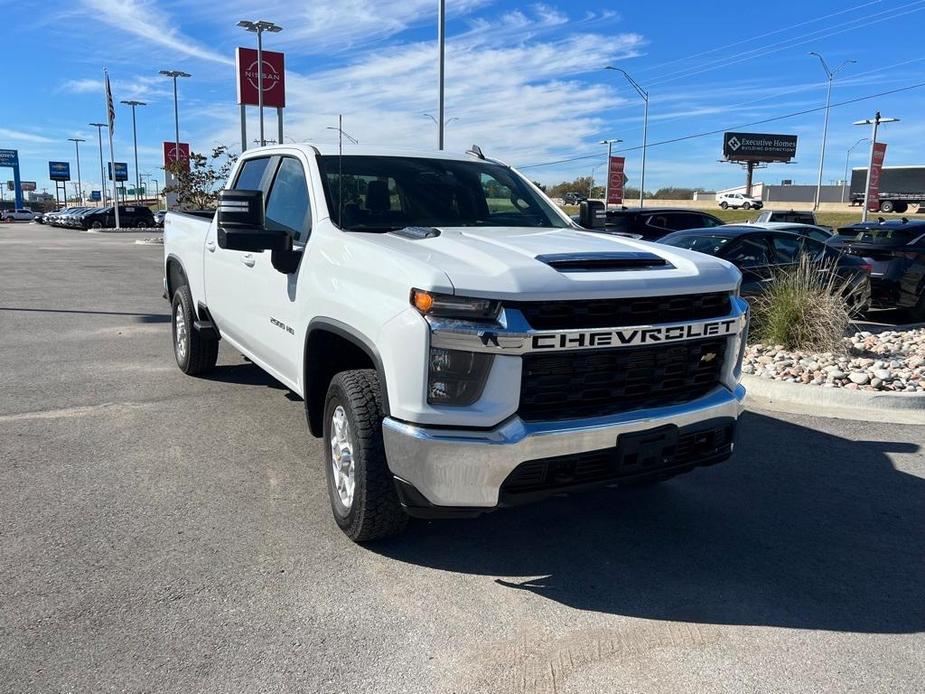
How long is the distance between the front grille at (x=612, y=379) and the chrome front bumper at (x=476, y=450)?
4.2 inches

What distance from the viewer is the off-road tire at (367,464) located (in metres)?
3.40

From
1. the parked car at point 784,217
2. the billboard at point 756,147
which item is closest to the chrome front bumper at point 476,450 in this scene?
the parked car at point 784,217

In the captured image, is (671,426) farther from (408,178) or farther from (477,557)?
(408,178)

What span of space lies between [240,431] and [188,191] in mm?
34232

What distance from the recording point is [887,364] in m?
7.44

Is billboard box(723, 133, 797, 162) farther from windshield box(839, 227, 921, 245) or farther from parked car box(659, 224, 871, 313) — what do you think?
parked car box(659, 224, 871, 313)

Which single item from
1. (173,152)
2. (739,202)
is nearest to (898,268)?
(173,152)

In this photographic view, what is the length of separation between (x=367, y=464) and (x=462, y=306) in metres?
0.89

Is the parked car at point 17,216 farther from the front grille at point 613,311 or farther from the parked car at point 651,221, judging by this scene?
the front grille at point 613,311

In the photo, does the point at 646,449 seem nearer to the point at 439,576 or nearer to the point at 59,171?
the point at 439,576

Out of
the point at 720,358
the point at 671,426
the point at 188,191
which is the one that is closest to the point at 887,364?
the point at 720,358

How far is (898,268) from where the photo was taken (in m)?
11.4

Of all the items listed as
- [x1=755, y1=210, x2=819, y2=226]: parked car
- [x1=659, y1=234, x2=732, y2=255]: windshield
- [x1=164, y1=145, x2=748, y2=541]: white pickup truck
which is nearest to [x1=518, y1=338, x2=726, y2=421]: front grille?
[x1=164, y1=145, x2=748, y2=541]: white pickup truck

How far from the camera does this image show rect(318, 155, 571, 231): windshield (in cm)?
434
